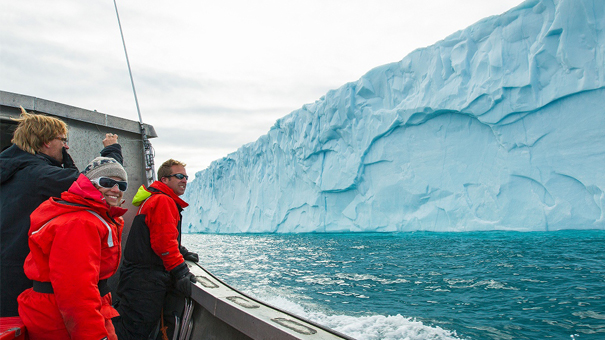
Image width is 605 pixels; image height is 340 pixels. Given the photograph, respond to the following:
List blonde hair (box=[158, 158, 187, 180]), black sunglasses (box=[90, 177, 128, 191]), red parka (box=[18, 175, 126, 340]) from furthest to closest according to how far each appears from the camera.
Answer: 1. blonde hair (box=[158, 158, 187, 180])
2. black sunglasses (box=[90, 177, 128, 191])
3. red parka (box=[18, 175, 126, 340])

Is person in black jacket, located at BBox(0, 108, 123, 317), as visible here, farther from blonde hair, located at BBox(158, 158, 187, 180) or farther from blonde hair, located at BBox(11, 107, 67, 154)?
blonde hair, located at BBox(158, 158, 187, 180)

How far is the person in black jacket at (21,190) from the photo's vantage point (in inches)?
42.1

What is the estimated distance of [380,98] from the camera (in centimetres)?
1384

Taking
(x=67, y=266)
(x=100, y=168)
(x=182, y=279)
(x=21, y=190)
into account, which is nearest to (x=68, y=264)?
(x=67, y=266)

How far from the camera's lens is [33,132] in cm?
121

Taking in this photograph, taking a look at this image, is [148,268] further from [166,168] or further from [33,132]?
[33,132]

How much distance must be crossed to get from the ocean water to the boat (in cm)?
177

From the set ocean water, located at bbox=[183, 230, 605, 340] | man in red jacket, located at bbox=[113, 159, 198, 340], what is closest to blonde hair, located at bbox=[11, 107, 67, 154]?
man in red jacket, located at bbox=[113, 159, 198, 340]

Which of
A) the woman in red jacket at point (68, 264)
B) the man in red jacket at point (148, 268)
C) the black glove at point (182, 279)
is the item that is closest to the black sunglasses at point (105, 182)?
the woman in red jacket at point (68, 264)

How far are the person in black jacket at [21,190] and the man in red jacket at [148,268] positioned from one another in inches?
20.7

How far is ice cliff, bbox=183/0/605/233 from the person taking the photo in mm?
9164

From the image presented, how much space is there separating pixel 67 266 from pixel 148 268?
2.75 ft

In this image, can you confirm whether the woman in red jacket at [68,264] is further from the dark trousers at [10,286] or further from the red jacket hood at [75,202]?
the dark trousers at [10,286]

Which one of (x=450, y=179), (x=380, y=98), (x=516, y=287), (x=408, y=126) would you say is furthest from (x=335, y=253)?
(x=380, y=98)
